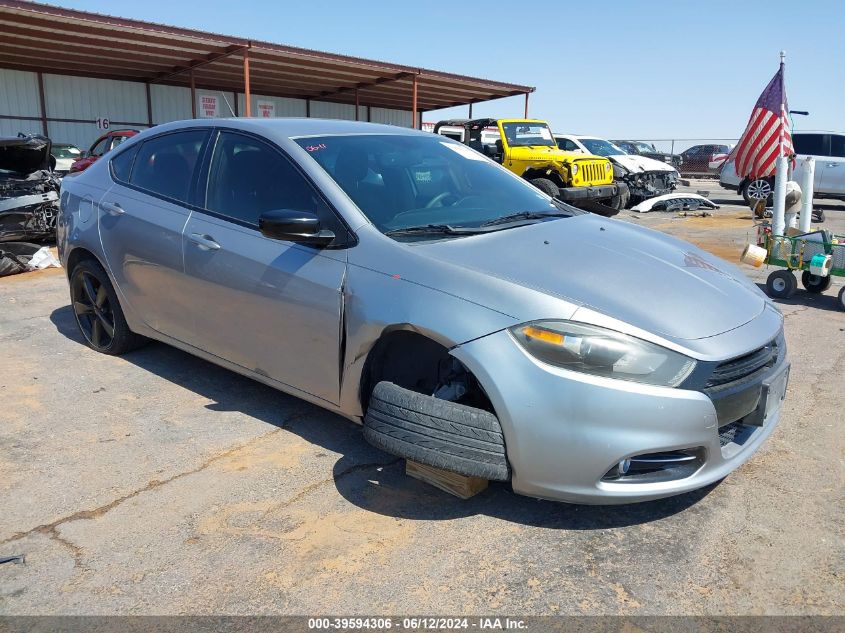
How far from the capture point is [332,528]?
2.79 metres

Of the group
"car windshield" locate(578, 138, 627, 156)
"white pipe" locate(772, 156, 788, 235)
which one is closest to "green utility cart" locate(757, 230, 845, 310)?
"white pipe" locate(772, 156, 788, 235)

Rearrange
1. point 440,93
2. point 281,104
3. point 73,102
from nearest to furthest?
point 73,102 < point 440,93 < point 281,104

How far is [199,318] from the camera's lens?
3.83 m

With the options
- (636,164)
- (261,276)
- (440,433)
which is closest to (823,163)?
(636,164)

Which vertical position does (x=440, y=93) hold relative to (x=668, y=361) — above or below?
above

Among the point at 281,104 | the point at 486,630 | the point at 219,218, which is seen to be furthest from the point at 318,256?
the point at 281,104

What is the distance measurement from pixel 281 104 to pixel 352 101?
2.68 metres

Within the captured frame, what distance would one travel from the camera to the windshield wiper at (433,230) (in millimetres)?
3182

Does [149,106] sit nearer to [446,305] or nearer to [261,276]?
[261,276]

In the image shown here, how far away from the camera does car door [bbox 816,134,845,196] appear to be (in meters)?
17.5

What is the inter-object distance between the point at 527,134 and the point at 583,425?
43.1 feet

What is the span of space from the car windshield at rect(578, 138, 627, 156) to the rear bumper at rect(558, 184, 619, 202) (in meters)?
4.21

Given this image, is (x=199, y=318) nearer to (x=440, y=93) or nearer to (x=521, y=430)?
(x=521, y=430)

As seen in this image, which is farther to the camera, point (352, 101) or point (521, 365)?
point (352, 101)
